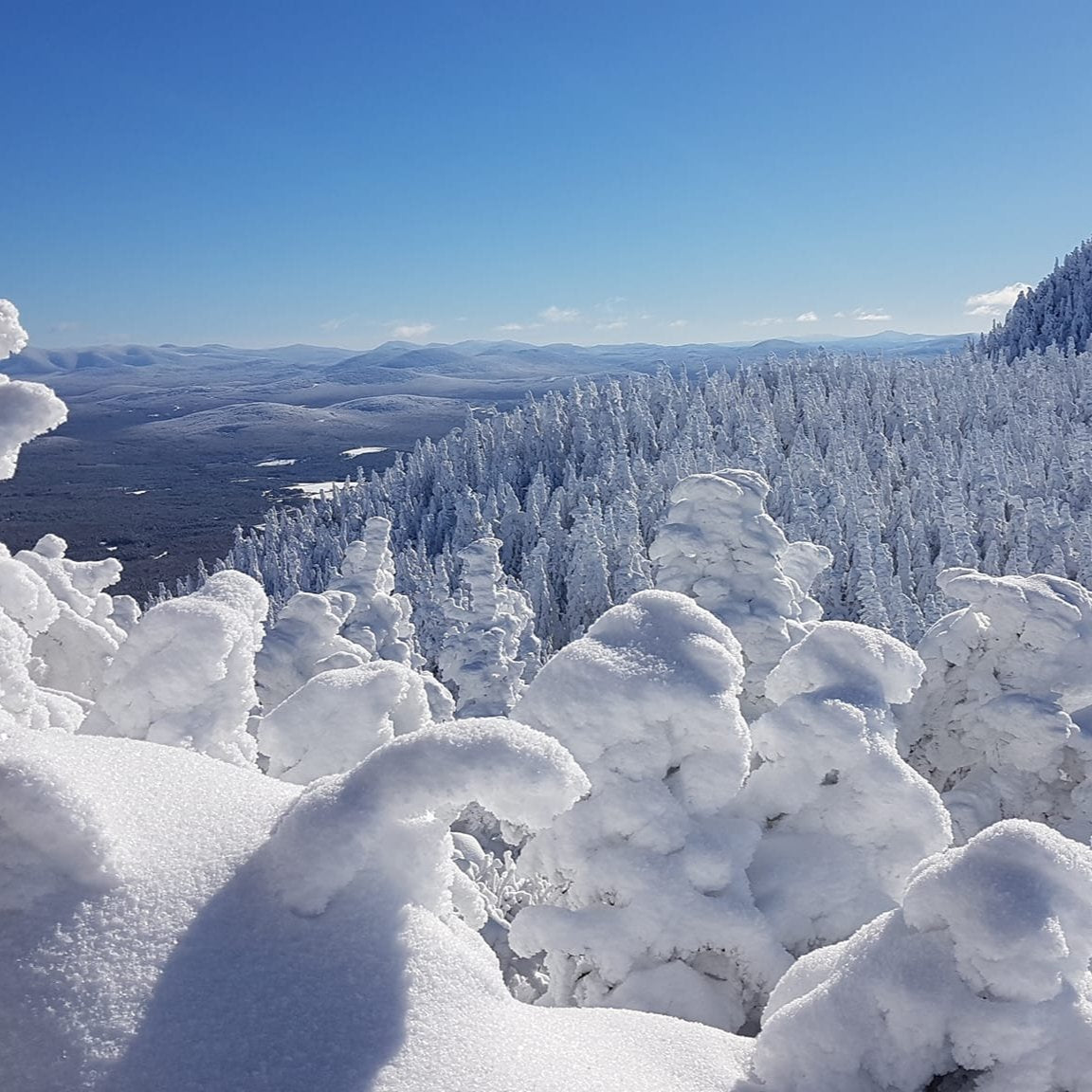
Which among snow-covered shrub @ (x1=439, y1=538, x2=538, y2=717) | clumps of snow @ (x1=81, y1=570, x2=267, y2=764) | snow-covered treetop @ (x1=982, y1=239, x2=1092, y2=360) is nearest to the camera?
clumps of snow @ (x1=81, y1=570, x2=267, y2=764)

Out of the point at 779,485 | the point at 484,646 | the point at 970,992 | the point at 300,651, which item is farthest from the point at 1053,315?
the point at 970,992

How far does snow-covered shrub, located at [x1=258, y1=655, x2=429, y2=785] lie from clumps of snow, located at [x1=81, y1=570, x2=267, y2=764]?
0.92 m

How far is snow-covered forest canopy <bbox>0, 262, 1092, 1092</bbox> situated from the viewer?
3.69m

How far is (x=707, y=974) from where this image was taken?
8305 millimetres

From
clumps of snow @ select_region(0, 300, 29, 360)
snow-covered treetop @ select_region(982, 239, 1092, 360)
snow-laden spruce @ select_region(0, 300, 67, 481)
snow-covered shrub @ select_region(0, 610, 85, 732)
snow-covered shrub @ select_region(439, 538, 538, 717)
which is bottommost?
snow-covered shrub @ select_region(439, 538, 538, 717)

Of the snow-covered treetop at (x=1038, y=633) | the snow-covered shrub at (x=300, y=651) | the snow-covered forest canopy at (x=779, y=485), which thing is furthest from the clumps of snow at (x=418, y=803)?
the snow-covered forest canopy at (x=779, y=485)

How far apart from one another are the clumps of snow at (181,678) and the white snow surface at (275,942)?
139 inches

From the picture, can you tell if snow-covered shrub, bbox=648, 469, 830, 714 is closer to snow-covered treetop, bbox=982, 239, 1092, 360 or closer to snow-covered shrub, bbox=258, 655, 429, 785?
snow-covered shrub, bbox=258, 655, 429, 785

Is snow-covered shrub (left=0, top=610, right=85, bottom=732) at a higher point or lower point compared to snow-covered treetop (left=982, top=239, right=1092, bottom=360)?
lower

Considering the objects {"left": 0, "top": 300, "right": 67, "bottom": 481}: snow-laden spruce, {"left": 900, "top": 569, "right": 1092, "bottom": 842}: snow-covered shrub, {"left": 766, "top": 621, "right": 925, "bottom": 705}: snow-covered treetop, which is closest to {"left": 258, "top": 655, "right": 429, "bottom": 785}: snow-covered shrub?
{"left": 0, "top": 300, "right": 67, "bottom": 481}: snow-laden spruce

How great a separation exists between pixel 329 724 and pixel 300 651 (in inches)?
414

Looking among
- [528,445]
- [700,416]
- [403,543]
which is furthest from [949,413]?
[403,543]

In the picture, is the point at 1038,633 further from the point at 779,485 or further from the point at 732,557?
the point at 779,485

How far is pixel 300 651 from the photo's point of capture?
19.8 metres
